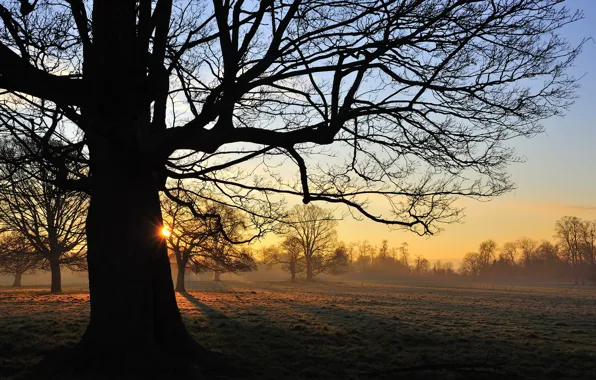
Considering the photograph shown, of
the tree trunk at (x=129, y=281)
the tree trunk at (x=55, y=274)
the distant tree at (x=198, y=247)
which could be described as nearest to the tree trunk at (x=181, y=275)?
the distant tree at (x=198, y=247)

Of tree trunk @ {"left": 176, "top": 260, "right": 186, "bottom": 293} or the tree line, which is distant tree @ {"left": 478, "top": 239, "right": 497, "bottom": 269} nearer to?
the tree line

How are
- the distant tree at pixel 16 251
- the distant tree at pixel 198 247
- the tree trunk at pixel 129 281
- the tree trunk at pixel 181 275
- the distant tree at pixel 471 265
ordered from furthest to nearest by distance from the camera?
the distant tree at pixel 471 265 < the tree trunk at pixel 181 275 < the distant tree at pixel 16 251 < the distant tree at pixel 198 247 < the tree trunk at pixel 129 281

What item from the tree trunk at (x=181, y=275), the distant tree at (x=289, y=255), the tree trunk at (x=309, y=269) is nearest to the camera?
the tree trunk at (x=181, y=275)

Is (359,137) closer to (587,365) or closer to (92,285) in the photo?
(92,285)

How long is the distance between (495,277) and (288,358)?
102779 millimetres

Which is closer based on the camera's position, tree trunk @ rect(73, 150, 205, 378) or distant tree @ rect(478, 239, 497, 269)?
tree trunk @ rect(73, 150, 205, 378)

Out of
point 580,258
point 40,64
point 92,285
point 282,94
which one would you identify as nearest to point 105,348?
point 92,285

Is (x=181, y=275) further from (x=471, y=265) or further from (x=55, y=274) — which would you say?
(x=471, y=265)

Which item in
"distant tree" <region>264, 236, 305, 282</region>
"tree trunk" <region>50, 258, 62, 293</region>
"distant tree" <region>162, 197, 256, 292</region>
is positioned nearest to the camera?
"distant tree" <region>162, 197, 256, 292</region>

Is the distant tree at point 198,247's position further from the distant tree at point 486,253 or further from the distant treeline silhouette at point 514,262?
the distant tree at point 486,253

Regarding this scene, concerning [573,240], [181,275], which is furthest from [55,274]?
[573,240]

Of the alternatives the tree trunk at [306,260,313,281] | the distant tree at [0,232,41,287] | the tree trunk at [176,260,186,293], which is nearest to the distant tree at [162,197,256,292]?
the tree trunk at [176,260,186,293]

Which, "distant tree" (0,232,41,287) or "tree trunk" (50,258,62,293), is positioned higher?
"distant tree" (0,232,41,287)

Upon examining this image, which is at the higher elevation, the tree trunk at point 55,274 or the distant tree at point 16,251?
the distant tree at point 16,251
